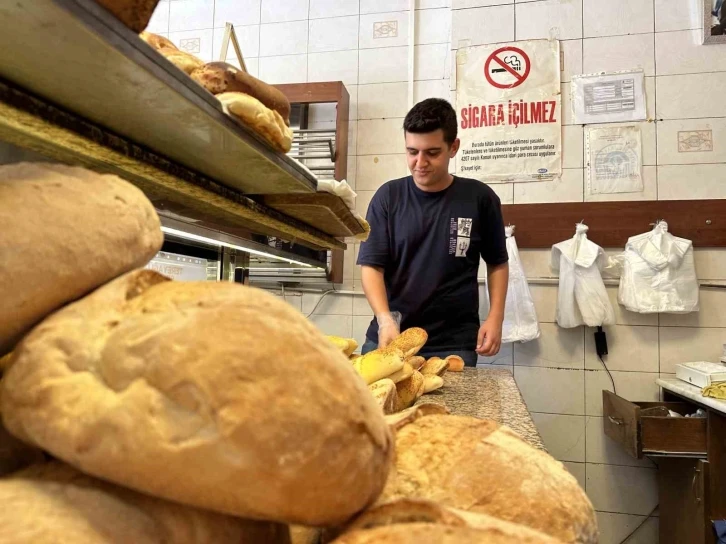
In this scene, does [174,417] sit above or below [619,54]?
below

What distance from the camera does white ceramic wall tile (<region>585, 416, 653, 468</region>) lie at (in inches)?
113

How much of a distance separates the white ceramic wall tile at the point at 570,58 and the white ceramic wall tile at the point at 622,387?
1896mm

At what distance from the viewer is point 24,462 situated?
425 millimetres

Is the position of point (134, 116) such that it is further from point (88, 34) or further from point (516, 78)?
point (516, 78)

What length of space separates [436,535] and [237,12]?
409cm

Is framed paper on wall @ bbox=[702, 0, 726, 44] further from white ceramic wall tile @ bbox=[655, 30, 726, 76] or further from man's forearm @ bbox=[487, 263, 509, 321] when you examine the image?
man's forearm @ bbox=[487, 263, 509, 321]

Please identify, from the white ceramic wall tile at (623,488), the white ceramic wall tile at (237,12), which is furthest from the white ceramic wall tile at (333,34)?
the white ceramic wall tile at (623,488)

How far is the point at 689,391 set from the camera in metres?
2.42

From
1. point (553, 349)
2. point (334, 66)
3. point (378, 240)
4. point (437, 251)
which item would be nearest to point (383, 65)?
point (334, 66)

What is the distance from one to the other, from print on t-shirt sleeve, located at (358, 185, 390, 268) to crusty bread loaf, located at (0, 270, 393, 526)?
2104 millimetres

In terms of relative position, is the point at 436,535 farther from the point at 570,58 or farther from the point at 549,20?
the point at 549,20

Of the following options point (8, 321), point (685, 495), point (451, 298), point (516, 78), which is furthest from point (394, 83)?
point (8, 321)

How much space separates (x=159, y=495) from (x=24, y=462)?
178 mm

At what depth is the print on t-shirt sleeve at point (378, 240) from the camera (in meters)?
2.49
